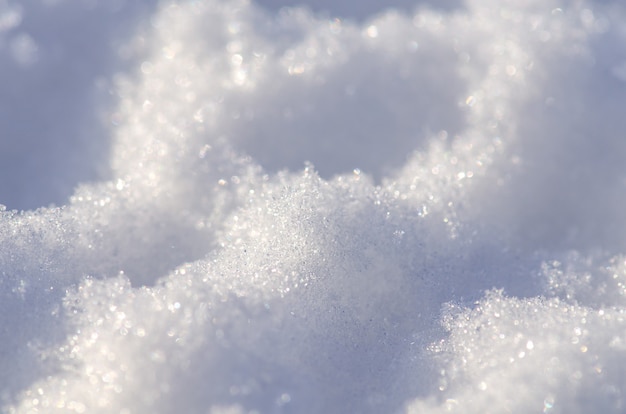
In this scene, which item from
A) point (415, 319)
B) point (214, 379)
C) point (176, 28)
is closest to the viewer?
point (214, 379)

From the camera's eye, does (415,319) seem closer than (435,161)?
Yes

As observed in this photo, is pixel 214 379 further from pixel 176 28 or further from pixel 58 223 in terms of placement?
pixel 176 28

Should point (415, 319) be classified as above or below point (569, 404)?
above

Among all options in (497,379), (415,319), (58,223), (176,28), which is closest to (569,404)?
(497,379)

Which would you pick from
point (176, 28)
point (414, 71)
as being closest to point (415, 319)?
point (414, 71)

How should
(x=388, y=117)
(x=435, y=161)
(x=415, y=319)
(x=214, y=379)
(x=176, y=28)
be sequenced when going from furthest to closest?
(x=176, y=28) < (x=388, y=117) < (x=435, y=161) < (x=415, y=319) < (x=214, y=379)

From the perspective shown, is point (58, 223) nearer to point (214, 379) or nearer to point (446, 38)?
point (214, 379)

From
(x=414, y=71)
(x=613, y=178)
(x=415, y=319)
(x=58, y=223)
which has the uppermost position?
(x=414, y=71)
